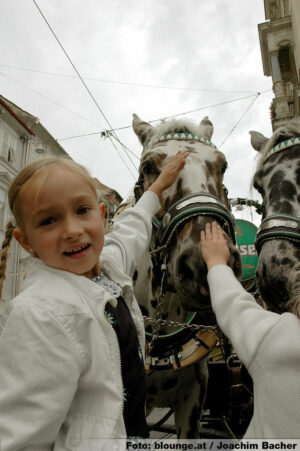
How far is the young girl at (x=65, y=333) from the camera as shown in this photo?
0.86m

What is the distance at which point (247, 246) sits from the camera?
150 inches

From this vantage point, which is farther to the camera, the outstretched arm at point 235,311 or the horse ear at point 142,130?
the horse ear at point 142,130

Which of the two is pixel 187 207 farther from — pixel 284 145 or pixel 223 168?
pixel 284 145

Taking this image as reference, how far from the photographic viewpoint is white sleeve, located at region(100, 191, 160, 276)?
5.43 ft

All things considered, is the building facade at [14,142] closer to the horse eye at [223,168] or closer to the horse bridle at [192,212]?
the horse eye at [223,168]

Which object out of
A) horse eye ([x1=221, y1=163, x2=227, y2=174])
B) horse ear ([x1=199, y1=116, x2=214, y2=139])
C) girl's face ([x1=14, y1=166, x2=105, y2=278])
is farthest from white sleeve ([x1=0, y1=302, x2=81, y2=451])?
horse ear ([x1=199, y1=116, x2=214, y2=139])

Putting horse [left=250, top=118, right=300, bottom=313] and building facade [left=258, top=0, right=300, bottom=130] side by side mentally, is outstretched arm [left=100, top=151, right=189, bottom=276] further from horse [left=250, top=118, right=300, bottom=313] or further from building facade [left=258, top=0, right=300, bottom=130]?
building facade [left=258, top=0, right=300, bottom=130]

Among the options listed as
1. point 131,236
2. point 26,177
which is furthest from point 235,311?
point 26,177

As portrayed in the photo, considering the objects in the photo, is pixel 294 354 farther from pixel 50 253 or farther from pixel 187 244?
pixel 187 244

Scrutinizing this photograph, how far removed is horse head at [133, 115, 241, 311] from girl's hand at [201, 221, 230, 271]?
86mm

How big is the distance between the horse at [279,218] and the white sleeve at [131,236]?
2.42ft

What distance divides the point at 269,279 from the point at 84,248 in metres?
1.26

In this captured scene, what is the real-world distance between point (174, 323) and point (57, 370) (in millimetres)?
1578

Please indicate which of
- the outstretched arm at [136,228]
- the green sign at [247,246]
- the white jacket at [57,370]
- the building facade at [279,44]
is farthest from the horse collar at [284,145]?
the building facade at [279,44]
